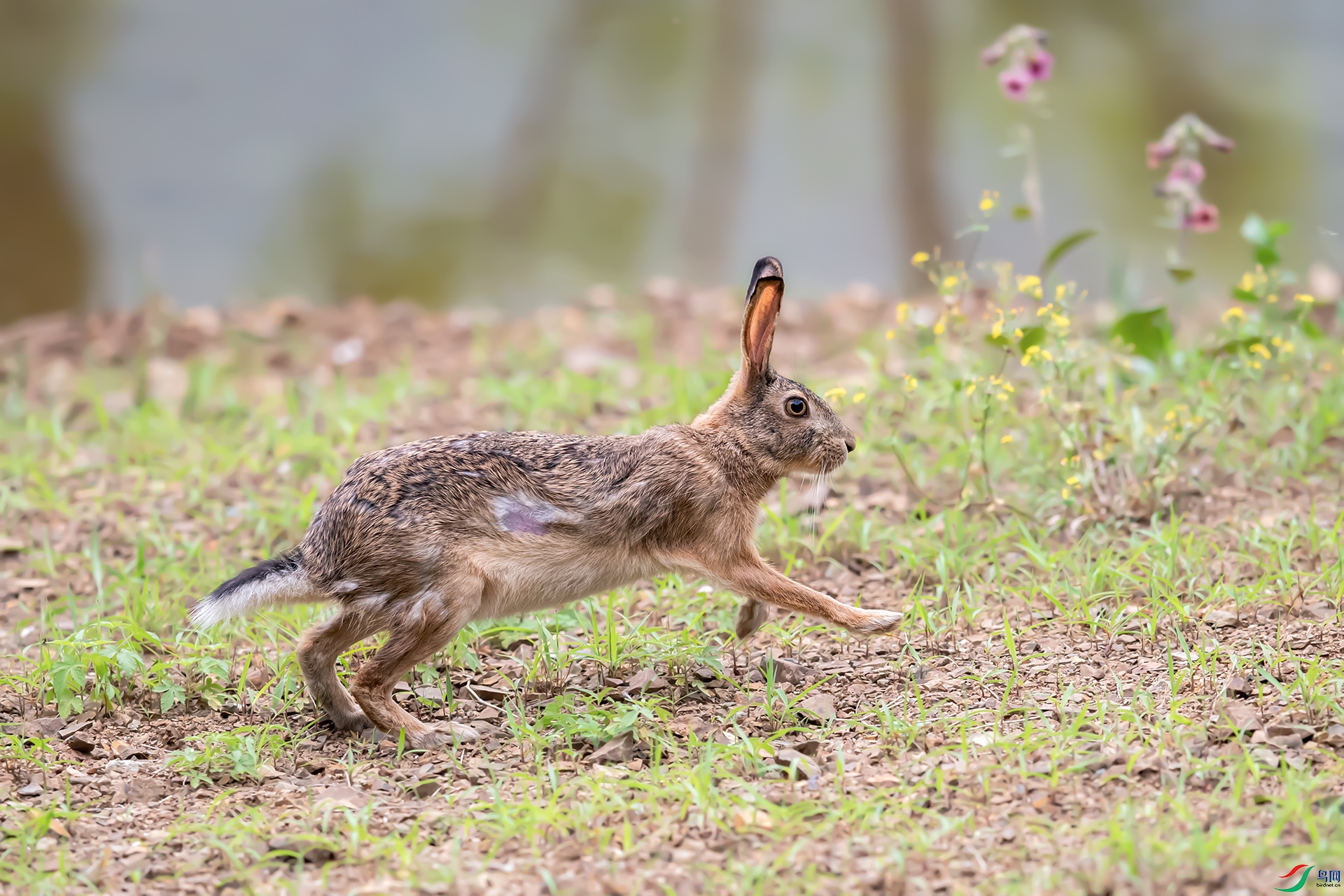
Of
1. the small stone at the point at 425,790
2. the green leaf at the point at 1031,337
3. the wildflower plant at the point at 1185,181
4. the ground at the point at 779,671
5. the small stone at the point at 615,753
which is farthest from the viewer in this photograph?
the wildflower plant at the point at 1185,181

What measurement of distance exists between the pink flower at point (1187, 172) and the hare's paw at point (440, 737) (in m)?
3.98

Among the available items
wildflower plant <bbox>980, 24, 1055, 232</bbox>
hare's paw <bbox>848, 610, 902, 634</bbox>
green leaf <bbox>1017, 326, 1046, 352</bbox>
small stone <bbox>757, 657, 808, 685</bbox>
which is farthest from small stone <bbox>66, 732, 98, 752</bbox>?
wildflower plant <bbox>980, 24, 1055, 232</bbox>

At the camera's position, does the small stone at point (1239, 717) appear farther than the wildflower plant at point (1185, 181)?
No

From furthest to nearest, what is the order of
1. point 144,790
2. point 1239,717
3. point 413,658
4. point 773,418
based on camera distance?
point 773,418
point 413,658
point 144,790
point 1239,717

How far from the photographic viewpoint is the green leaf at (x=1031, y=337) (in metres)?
4.95

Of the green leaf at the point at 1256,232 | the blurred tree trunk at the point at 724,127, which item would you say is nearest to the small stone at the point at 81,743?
the green leaf at the point at 1256,232

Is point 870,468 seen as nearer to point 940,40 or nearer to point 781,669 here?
point 781,669

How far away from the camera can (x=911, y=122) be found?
971 centimetres

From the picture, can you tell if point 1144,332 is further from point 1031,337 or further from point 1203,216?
point 1031,337

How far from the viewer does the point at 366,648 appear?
15.1ft

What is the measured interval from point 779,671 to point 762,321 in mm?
1256

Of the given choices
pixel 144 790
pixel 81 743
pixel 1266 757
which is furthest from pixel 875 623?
pixel 81 743

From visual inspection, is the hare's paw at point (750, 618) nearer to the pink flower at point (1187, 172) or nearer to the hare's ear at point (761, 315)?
the hare's ear at point (761, 315)

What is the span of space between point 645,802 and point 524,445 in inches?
58.8
